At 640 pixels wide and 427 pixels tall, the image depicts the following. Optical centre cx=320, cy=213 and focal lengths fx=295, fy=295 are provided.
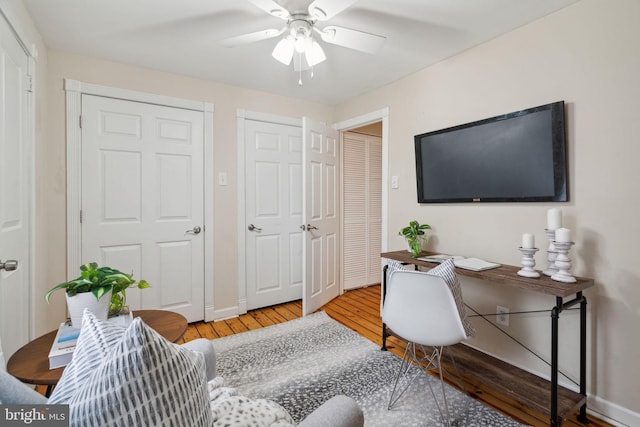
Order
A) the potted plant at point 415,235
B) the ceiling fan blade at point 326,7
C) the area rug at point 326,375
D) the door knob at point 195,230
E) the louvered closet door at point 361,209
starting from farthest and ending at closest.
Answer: the louvered closet door at point 361,209, the door knob at point 195,230, the potted plant at point 415,235, the area rug at point 326,375, the ceiling fan blade at point 326,7

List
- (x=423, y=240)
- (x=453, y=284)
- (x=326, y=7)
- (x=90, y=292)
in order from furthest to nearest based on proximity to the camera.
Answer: (x=423, y=240), (x=453, y=284), (x=326, y=7), (x=90, y=292)

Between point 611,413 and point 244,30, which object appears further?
point 244,30

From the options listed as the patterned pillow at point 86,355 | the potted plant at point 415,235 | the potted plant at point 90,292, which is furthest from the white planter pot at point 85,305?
the potted plant at point 415,235

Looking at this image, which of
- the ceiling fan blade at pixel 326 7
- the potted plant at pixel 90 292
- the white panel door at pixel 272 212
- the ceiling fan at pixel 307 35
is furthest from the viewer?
the white panel door at pixel 272 212

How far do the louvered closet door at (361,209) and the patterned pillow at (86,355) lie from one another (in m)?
3.15

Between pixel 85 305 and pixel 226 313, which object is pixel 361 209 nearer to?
pixel 226 313

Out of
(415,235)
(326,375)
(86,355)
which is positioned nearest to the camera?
(86,355)

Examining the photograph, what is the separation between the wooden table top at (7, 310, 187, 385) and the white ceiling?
173 cm

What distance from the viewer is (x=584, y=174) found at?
1689mm

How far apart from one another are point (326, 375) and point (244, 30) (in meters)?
2.40

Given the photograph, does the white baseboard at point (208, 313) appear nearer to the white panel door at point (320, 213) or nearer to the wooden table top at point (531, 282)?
the white panel door at point (320, 213)

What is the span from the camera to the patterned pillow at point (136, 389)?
494 millimetres

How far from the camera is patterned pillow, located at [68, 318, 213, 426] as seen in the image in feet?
1.62

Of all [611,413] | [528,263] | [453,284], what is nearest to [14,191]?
[453,284]
